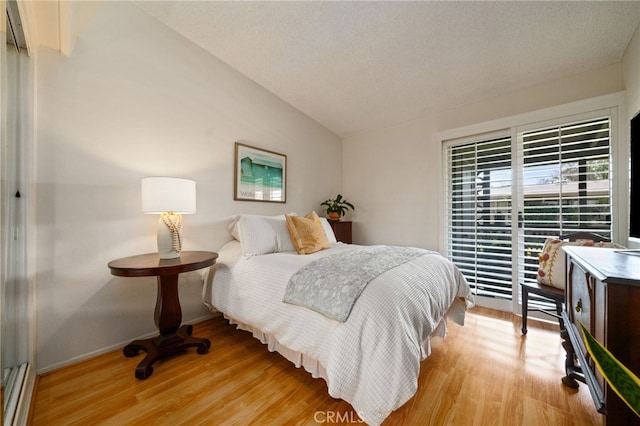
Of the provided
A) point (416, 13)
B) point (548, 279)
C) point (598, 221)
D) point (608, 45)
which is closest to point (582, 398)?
point (548, 279)

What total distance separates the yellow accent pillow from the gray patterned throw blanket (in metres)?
0.52

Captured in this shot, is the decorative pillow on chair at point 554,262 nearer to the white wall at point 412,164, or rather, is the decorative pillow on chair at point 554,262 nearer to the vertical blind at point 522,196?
the vertical blind at point 522,196

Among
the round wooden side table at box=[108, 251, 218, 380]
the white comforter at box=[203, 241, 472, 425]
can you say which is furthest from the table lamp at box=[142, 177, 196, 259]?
the white comforter at box=[203, 241, 472, 425]

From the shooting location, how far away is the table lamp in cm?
182

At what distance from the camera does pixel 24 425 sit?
4.05 ft

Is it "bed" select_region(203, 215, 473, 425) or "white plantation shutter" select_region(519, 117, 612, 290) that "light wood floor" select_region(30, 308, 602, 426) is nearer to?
"bed" select_region(203, 215, 473, 425)

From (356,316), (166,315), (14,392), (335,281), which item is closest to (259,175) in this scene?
(166,315)

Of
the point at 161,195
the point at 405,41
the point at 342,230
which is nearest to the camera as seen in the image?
the point at 161,195

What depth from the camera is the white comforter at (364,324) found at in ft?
3.80

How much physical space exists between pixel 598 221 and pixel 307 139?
3.12m

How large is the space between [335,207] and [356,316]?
2533 mm

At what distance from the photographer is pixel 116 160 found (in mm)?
1993

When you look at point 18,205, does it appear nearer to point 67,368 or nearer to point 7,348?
point 7,348

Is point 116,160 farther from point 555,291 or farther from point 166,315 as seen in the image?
point 555,291
